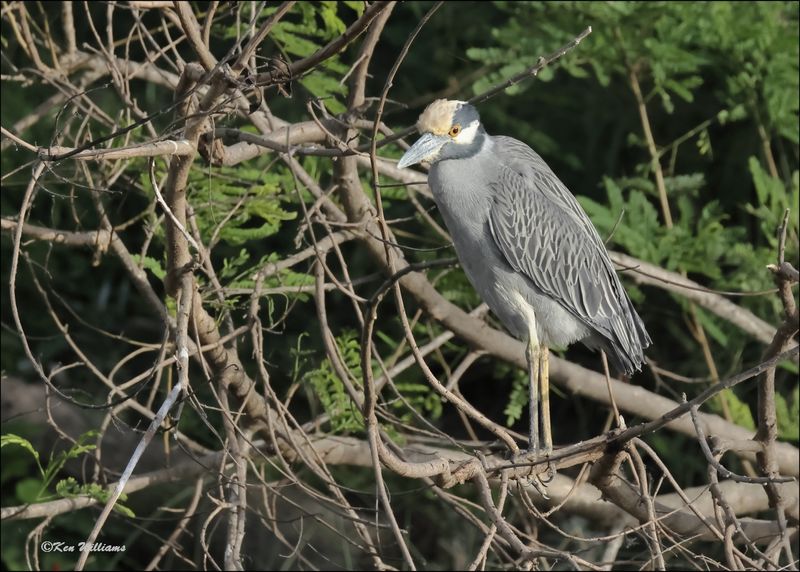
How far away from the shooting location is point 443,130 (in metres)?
3.00

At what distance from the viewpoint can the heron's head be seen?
9.68ft

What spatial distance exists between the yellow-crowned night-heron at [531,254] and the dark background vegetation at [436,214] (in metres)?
0.54

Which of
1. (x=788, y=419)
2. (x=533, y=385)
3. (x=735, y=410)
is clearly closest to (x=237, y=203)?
(x=533, y=385)

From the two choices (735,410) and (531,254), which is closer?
(531,254)

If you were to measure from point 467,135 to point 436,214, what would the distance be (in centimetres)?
153

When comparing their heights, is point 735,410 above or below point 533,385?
below

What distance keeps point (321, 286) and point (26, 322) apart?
309cm

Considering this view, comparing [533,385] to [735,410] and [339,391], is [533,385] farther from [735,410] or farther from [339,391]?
[735,410]

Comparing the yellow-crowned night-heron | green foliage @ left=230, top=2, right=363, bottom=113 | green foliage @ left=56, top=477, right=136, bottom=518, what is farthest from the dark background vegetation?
the yellow-crowned night-heron

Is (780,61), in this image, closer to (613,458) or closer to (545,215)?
(545,215)

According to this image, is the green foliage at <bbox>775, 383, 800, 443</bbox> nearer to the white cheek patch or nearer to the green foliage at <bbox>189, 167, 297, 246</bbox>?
the white cheek patch

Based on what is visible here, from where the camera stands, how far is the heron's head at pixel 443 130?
295cm

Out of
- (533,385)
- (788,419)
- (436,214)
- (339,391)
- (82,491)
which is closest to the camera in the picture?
(82,491)

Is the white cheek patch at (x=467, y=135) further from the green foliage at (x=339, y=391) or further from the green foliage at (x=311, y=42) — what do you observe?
the green foliage at (x=339, y=391)
